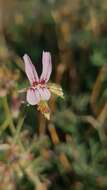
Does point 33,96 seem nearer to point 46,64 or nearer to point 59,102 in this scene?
point 46,64

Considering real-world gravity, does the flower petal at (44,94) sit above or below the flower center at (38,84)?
below

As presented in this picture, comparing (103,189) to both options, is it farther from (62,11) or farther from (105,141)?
(62,11)

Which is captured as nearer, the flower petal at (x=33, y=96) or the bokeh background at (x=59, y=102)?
the flower petal at (x=33, y=96)

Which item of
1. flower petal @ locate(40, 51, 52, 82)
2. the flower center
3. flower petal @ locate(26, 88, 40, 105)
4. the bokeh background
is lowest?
flower petal @ locate(26, 88, 40, 105)

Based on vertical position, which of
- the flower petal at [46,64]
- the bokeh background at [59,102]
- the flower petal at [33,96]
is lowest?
the flower petal at [33,96]

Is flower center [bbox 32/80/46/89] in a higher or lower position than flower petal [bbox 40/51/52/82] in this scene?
lower

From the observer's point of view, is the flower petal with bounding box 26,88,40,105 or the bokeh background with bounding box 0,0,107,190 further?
the bokeh background with bounding box 0,0,107,190
